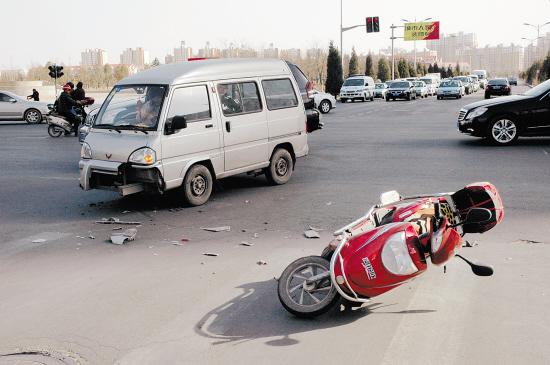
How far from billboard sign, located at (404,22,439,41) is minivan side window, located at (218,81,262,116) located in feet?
260

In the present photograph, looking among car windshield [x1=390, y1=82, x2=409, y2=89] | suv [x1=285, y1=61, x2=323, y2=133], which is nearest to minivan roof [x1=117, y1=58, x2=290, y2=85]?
suv [x1=285, y1=61, x2=323, y2=133]

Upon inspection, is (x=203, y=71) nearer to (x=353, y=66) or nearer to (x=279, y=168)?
(x=279, y=168)

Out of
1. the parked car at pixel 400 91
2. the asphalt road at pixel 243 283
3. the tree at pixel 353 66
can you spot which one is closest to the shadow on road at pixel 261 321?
the asphalt road at pixel 243 283

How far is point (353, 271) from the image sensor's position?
4777 mm

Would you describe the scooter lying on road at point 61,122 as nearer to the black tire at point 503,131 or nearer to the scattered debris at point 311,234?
the black tire at point 503,131

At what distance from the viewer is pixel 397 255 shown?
470 cm

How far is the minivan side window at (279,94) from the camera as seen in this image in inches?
432

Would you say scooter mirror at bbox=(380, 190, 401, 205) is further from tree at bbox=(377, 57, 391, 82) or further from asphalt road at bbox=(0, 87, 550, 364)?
tree at bbox=(377, 57, 391, 82)

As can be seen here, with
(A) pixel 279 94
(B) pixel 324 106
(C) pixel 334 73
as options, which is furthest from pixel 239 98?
(C) pixel 334 73

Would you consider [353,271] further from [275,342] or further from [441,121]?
[441,121]

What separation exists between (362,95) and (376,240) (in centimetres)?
4386

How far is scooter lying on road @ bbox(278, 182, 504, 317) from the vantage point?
4727mm

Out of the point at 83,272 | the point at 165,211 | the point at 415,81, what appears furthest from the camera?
the point at 415,81

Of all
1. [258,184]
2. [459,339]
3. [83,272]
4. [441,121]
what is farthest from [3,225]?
[441,121]
